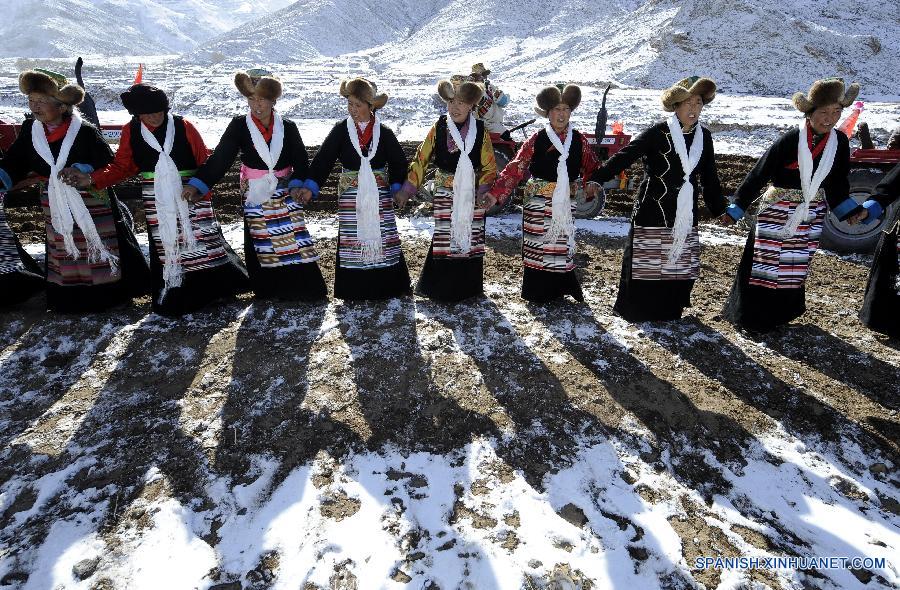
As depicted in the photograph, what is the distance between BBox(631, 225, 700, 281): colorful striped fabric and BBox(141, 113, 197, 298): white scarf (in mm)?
3165

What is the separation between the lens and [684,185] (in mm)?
3443

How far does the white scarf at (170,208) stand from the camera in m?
3.40

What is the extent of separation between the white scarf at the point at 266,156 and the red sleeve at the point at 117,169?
772mm

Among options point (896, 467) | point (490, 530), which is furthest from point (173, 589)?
point (896, 467)

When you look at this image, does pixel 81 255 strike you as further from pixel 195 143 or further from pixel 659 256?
pixel 659 256

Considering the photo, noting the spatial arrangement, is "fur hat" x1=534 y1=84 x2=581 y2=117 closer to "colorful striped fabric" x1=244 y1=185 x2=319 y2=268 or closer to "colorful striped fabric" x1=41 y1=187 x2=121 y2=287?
"colorful striped fabric" x1=244 y1=185 x2=319 y2=268

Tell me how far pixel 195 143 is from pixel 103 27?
68.9 meters

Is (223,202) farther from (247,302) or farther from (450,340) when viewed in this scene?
(450,340)

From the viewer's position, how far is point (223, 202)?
689 centimetres

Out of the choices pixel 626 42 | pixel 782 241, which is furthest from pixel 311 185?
pixel 626 42

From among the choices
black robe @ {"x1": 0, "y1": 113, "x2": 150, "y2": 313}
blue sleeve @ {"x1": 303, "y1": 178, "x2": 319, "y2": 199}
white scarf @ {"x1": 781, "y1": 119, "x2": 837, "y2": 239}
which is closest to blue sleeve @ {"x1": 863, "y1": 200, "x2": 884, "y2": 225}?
white scarf @ {"x1": 781, "y1": 119, "x2": 837, "y2": 239}

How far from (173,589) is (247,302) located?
251 cm

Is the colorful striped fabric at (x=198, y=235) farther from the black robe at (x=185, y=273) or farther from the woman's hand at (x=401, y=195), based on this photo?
the woman's hand at (x=401, y=195)

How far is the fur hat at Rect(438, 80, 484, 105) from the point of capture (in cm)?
352
